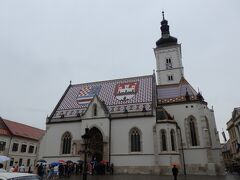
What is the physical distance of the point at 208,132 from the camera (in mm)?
36031

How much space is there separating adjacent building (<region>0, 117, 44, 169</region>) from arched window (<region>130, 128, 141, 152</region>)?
22.6 m

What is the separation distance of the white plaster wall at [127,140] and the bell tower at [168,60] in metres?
16.0

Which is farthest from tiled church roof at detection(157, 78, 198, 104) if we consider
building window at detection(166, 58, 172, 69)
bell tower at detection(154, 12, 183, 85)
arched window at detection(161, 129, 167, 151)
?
arched window at detection(161, 129, 167, 151)

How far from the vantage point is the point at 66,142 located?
128 feet

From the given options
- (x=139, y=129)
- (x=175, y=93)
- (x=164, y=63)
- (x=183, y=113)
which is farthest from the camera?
(x=164, y=63)

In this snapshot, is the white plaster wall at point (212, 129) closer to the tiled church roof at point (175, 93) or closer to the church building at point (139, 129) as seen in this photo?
the church building at point (139, 129)

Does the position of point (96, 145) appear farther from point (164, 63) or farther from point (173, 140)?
point (164, 63)

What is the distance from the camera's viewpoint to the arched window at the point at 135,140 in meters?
34.6

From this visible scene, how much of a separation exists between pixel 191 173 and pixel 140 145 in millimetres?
8895

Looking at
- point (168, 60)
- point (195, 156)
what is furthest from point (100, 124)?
point (168, 60)

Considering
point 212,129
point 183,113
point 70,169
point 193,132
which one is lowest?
point 70,169

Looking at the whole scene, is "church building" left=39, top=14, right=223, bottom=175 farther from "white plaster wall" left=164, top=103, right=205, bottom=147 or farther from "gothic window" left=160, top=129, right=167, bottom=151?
"gothic window" left=160, top=129, right=167, bottom=151

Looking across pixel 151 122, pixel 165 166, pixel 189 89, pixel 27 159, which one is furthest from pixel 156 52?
pixel 27 159

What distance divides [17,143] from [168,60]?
39.9m
